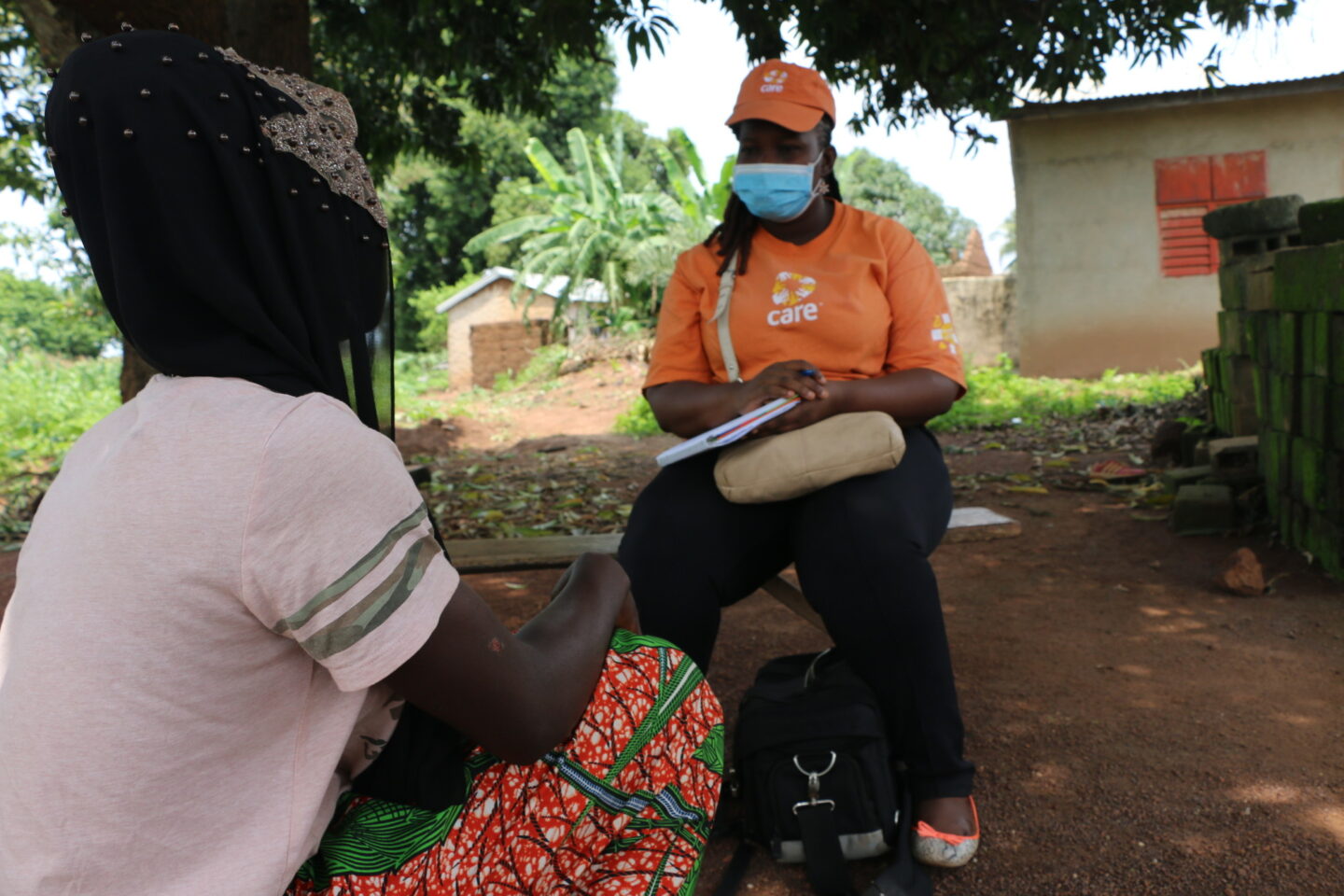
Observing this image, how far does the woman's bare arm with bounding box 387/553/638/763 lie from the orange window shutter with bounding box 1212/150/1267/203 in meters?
12.2

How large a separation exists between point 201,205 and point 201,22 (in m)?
2.78

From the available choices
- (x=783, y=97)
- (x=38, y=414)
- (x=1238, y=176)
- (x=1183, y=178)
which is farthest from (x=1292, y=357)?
(x=38, y=414)

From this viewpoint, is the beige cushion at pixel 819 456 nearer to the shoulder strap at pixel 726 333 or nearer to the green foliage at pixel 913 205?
the shoulder strap at pixel 726 333

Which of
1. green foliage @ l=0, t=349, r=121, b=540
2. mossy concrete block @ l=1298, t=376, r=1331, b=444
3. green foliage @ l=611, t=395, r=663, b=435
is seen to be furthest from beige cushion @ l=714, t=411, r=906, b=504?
green foliage @ l=611, t=395, r=663, b=435

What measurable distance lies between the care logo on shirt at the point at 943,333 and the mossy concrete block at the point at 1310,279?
1767 mm

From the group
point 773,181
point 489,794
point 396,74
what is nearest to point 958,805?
point 489,794

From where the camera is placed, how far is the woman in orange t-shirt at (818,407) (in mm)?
2078

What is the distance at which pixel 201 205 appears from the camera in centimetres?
112

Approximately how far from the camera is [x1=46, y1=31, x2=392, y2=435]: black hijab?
3.61ft

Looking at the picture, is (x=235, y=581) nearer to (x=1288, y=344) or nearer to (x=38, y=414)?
(x=1288, y=344)

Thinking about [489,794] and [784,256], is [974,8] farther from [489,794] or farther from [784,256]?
[489,794]

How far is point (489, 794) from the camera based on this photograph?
53.5 inches

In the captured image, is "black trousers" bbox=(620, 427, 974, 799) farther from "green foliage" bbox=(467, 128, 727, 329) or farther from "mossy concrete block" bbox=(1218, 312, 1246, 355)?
"green foliage" bbox=(467, 128, 727, 329)

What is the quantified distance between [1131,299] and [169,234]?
12.2m
